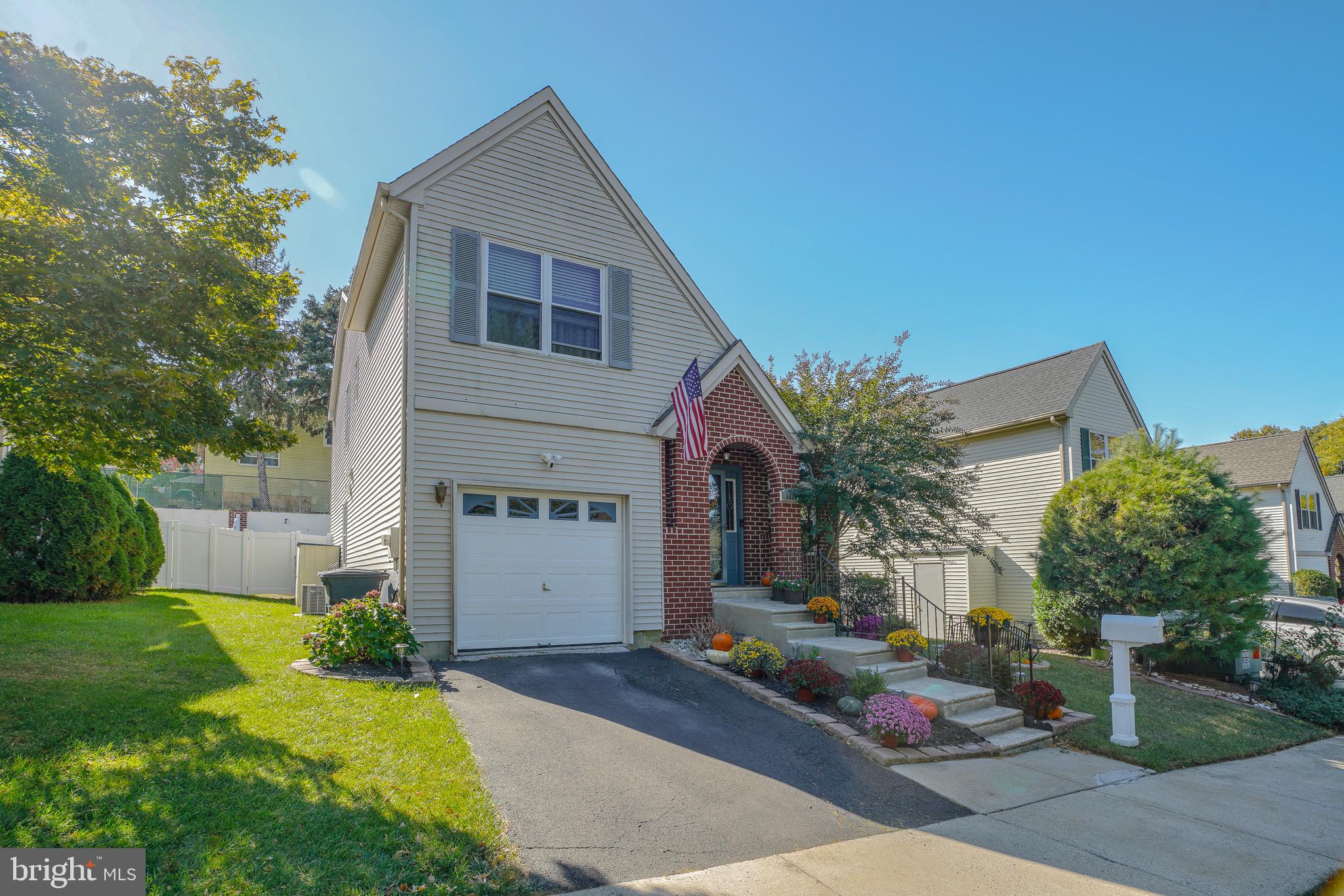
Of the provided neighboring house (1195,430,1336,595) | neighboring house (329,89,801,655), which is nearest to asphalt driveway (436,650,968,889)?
neighboring house (329,89,801,655)

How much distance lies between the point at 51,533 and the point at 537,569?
8.37 meters

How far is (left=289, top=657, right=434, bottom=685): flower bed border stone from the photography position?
736 cm

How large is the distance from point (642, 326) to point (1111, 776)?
8296 mm

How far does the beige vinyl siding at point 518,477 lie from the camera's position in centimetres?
900

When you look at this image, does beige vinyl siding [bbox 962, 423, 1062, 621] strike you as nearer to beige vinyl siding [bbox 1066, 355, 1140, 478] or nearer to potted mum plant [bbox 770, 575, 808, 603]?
beige vinyl siding [bbox 1066, 355, 1140, 478]

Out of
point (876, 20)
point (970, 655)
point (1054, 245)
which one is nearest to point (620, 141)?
point (876, 20)

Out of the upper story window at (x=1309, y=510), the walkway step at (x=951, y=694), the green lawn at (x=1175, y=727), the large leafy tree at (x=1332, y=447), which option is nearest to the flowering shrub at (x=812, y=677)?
the walkway step at (x=951, y=694)

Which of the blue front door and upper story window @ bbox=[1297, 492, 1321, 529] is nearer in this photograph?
the blue front door

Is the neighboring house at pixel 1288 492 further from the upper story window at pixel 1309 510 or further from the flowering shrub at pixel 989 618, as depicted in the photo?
the flowering shrub at pixel 989 618

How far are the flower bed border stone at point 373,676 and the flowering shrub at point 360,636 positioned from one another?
128 millimetres

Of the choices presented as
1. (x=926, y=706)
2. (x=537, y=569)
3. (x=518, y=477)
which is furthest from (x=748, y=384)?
(x=926, y=706)

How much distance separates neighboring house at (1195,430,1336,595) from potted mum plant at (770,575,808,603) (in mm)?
22109

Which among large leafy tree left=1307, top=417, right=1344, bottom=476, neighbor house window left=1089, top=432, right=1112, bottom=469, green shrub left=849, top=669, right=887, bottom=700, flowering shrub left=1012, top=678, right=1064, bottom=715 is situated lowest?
flowering shrub left=1012, top=678, right=1064, bottom=715

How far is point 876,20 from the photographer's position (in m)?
10.2
